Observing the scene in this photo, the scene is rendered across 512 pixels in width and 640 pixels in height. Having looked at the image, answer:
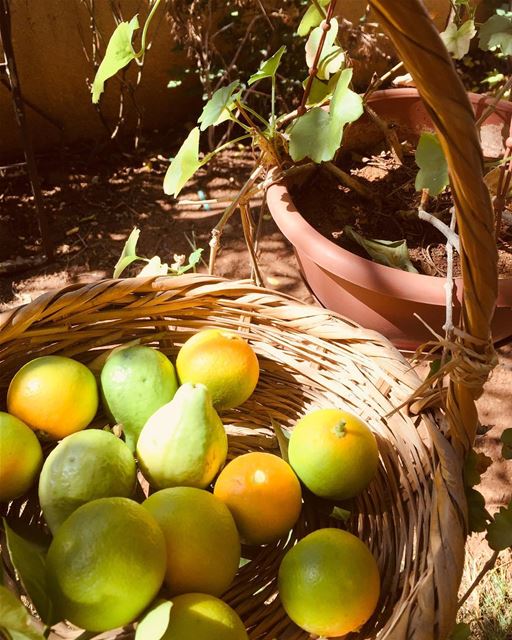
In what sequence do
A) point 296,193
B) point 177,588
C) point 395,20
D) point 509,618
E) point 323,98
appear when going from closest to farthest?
point 395,20
point 177,588
point 509,618
point 323,98
point 296,193

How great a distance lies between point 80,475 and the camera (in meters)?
0.82

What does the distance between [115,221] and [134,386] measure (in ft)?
4.24

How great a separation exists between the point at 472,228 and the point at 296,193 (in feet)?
3.47

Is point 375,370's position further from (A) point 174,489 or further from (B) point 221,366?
(A) point 174,489

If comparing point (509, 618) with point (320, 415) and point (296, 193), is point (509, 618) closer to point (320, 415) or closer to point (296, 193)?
point (320, 415)

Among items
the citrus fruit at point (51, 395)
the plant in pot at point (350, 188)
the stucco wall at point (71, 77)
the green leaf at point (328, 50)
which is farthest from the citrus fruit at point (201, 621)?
the stucco wall at point (71, 77)

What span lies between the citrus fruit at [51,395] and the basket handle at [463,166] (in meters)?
0.56

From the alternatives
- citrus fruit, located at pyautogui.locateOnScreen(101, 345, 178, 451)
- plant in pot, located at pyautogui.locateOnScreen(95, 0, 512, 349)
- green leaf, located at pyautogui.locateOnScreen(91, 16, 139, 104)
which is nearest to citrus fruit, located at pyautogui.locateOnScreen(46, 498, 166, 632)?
citrus fruit, located at pyautogui.locateOnScreen(101, 345, 178, 451)

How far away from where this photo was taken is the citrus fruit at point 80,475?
0.82m

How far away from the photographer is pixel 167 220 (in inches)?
84.0

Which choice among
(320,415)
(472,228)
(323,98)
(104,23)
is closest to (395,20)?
(472,228)

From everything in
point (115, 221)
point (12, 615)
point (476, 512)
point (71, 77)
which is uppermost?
point (71, 77)

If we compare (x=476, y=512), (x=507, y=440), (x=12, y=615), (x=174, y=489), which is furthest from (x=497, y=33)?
(x=12, y=615)

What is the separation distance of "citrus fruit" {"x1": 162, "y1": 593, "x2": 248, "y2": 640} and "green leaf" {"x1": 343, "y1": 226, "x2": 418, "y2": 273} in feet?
2.87
